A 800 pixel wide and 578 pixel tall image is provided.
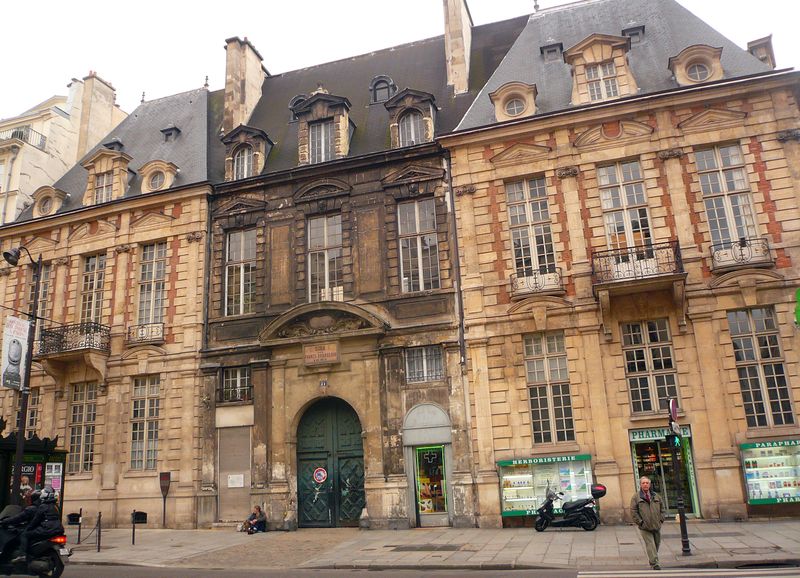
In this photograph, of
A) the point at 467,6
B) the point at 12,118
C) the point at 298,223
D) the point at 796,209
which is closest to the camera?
the point at 796,209

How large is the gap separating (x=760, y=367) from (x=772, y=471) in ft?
8.19

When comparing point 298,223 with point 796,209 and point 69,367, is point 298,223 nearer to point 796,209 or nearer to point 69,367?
point 69,367

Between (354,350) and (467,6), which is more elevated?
(467,6)

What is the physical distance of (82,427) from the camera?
864 inches

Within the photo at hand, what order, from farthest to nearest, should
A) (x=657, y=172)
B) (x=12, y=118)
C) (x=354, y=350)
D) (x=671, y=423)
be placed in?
(x=12, y=118), (x=354, y=350), (x=657, y=172), (x=671, y=423)

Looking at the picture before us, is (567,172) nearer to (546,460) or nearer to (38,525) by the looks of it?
(546,460)

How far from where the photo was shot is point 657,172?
59.4ft

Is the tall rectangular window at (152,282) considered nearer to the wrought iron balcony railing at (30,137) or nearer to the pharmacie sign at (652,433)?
the wrought iron balcony railing at (30,137)

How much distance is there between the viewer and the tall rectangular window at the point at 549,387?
1734 centimetres

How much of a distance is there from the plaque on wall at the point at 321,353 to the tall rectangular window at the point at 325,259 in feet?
5.00

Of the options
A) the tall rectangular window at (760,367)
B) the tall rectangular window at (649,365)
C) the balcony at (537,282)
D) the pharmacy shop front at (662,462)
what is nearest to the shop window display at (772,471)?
the tall rectangular window at (760,367)

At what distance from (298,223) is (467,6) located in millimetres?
10433

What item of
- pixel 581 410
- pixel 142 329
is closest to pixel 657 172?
pixel 581 410

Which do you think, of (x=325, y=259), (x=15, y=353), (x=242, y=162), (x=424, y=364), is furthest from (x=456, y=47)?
(x=15, y=353)
